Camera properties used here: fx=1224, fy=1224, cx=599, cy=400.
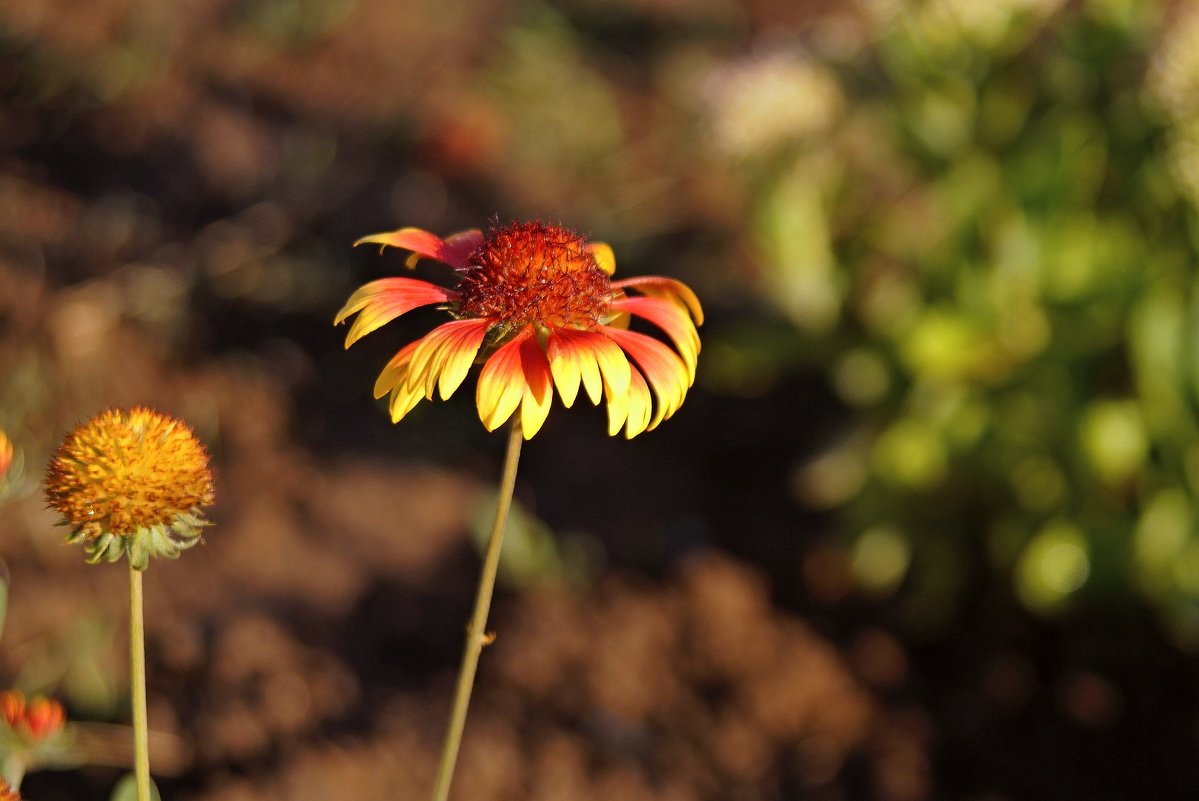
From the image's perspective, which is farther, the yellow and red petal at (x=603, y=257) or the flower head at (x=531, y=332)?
the yellow and red petal at (x=603, y=257)

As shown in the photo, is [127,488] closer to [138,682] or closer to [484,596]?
[138,682]

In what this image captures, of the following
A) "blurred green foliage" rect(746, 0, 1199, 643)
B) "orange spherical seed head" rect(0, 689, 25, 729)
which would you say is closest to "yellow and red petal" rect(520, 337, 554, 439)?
"orange spherical seed head" rect(0, 689, 25, 729)

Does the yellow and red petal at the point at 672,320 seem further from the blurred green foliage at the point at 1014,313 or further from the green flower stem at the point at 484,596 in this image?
the blurred green foliage at the point at 1014,313

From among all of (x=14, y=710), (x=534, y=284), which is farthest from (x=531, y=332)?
(x=14, y=710)

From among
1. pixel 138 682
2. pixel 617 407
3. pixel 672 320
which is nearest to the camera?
pixel 138 682

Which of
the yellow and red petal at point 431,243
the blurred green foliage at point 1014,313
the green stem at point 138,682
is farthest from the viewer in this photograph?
the blurred green foliage at point 1014,313

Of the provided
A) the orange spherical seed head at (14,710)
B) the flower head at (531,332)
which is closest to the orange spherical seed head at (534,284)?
the flower head at (531,332)

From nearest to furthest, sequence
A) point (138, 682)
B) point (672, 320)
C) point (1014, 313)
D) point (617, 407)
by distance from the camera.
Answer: point (138, 682) < point (617, 407) < point (672, 320) < point (1014, 313)

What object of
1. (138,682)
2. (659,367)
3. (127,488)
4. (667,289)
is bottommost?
(138,682)

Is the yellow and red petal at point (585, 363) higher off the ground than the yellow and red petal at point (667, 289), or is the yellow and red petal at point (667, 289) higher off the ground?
the yellow and red petal at point (667, 289)
